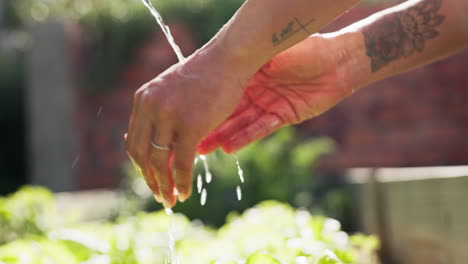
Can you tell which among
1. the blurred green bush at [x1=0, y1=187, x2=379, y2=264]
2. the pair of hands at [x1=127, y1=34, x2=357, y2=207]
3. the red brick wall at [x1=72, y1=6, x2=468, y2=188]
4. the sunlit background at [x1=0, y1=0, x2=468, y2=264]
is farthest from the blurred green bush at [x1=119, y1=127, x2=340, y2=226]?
the pair of hands at [x1=127, y1=34, x2=357, y2=207]

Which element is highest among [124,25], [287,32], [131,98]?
[124,25]

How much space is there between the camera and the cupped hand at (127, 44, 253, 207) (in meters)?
0.81

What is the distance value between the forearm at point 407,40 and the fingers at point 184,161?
59 centimetres

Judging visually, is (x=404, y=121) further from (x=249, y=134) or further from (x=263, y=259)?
(x=263, y=259)

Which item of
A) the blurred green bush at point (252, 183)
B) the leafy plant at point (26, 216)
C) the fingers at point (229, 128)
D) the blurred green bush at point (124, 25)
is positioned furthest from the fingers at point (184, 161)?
the blurred green bush at point (124, 25)

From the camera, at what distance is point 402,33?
135 cm

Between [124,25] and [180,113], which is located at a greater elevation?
[124,25]

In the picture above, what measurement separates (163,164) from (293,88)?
0.51m

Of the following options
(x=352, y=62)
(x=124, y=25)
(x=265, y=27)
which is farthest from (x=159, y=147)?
(x=124, y=25)

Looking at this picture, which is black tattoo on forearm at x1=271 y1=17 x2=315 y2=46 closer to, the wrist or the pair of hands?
the pair of hands

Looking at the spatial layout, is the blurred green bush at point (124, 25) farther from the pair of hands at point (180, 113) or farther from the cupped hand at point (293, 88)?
the pair of hands at point (180, 113)

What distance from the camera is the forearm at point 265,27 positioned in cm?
86

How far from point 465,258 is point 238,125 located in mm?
647

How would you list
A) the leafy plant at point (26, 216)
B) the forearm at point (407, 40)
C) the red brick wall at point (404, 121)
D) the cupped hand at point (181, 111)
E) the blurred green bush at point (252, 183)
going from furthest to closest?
the red brick wall at point (404, 121), the blurred green bush at point (252, 183), the leafy plant at point (26, 216), the forearm at point (407, 40), the cupped hand at point (181, 111)
